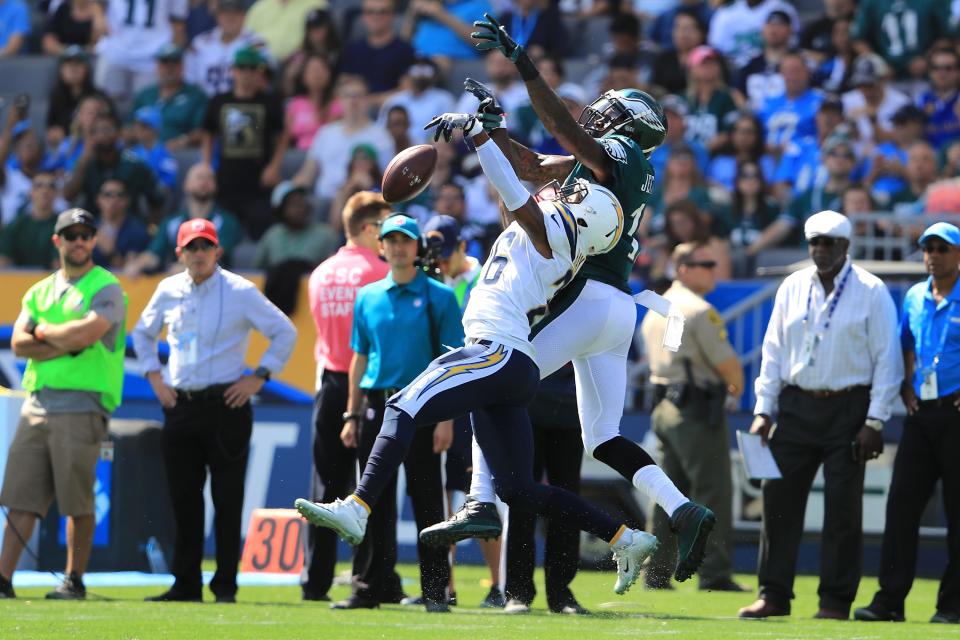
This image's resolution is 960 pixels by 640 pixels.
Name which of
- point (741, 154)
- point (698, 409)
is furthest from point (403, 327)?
point (741, 154)

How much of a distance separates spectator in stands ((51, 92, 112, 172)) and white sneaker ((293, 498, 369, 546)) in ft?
32.5

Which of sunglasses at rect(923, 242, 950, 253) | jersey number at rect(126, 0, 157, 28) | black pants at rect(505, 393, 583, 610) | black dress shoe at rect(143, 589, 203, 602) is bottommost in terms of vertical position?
black dress shoe at rect(143, 589, 203, 602)

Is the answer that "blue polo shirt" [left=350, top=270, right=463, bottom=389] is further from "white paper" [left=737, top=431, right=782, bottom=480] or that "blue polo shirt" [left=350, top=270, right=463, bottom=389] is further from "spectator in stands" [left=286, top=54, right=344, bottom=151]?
"spectator in stands" [left=286, top=54, right=344, bottom=151]

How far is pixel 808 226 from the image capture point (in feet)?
29.3

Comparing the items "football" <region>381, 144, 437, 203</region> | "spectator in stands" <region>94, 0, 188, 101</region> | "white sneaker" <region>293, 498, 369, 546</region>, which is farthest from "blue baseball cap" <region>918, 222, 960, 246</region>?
"spectator in stands" <region>94, 0, 188, 101</region>

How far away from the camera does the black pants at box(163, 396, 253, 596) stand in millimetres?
9297

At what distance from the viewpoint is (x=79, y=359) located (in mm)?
9484

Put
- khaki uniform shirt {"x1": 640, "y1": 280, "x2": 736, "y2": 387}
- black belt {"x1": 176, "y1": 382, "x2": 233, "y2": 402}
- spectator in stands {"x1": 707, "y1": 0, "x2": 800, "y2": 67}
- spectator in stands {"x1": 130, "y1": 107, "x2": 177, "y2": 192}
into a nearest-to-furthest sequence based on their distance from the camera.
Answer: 1. black belt {"x1": 176, "y1": 382, "x2": 233, "y2": 402}
2. khaki uniform shirt {"x1": 640, "y1": 280, "x2": 736, "y2": 387}
3. spectator in stands {"x1": 707, "y1": 0, "x2": 800, "y2": 67}
4. spectator in stands {"x1": 130, "y1": 107, "x2": 177, "y2": 192}

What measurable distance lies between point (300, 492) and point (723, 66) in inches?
216

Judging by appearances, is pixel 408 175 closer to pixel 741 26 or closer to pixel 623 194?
pixel 623 194

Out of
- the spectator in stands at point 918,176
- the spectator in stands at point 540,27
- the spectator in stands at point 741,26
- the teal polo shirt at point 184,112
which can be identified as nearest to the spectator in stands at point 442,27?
the spectator in stands at point 540,27

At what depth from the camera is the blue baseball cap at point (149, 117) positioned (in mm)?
16469

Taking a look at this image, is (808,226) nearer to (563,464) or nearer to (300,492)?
(563,464)

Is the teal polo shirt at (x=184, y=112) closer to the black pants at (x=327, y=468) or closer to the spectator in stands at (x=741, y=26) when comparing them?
the spectator in stands at (x=741, y=26)
